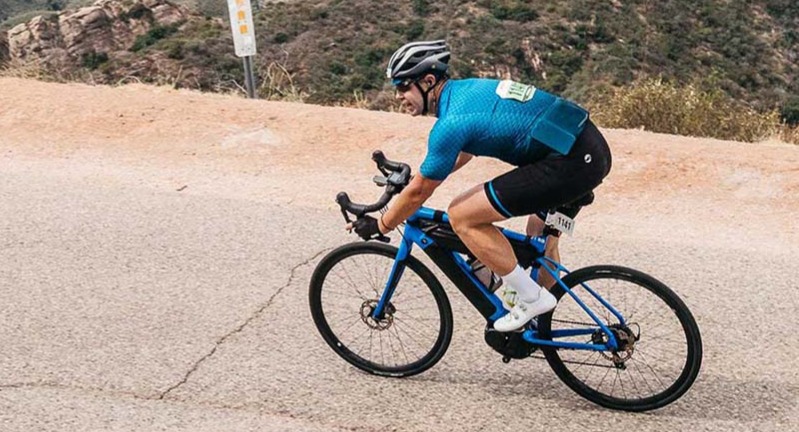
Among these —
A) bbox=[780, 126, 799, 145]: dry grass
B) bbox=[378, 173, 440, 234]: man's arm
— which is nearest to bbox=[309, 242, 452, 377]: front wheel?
bbox=[378, 173, 440, 234]: man's arm

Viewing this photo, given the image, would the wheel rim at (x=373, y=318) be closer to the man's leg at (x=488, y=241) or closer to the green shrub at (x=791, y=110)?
the man's leg at (x=488, y=241)

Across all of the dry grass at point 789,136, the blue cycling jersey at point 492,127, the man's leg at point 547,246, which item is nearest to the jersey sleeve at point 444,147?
the blue cycling jersey at point 492,127

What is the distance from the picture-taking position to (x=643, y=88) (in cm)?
1144

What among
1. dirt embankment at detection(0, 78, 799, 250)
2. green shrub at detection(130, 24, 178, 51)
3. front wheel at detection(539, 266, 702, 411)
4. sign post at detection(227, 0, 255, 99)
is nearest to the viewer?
front wheel at detection(539, 266, 702, 411)

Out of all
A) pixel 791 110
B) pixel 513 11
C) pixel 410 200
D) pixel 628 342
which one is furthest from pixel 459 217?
pixel 513 11

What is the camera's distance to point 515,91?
13.4 feet

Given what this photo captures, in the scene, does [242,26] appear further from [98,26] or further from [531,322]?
[98,26]

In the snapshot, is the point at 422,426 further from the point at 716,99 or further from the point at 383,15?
the point at 383,15

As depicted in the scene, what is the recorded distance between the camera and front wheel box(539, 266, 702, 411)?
423cm

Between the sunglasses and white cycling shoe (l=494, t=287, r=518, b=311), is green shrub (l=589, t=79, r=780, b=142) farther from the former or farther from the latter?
the sunglasses

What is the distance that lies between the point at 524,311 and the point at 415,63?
1293 mm

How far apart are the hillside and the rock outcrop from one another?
4.29ft

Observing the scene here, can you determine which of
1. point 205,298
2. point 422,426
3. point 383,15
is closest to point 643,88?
point 205,298

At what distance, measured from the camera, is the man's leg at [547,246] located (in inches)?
173
